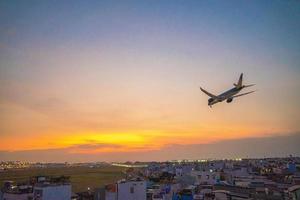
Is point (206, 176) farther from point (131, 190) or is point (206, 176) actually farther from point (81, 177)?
point (81, 177)

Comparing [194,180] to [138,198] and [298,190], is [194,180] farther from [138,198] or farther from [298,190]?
[298,190]

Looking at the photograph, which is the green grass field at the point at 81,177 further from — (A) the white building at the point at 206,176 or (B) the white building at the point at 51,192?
(B) the white building at the point at 51,192

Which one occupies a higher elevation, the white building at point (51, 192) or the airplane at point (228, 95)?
the airplane at point (228, 95)

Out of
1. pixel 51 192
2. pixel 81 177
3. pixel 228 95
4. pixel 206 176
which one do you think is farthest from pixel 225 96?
pixel 81 177

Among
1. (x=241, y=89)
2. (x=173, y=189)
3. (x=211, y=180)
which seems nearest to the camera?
(x=241, y=89)

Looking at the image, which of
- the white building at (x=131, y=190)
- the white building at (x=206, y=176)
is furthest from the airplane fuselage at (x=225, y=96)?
the white building at (x=206, y=176)

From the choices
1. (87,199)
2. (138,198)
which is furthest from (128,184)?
(87,199)
